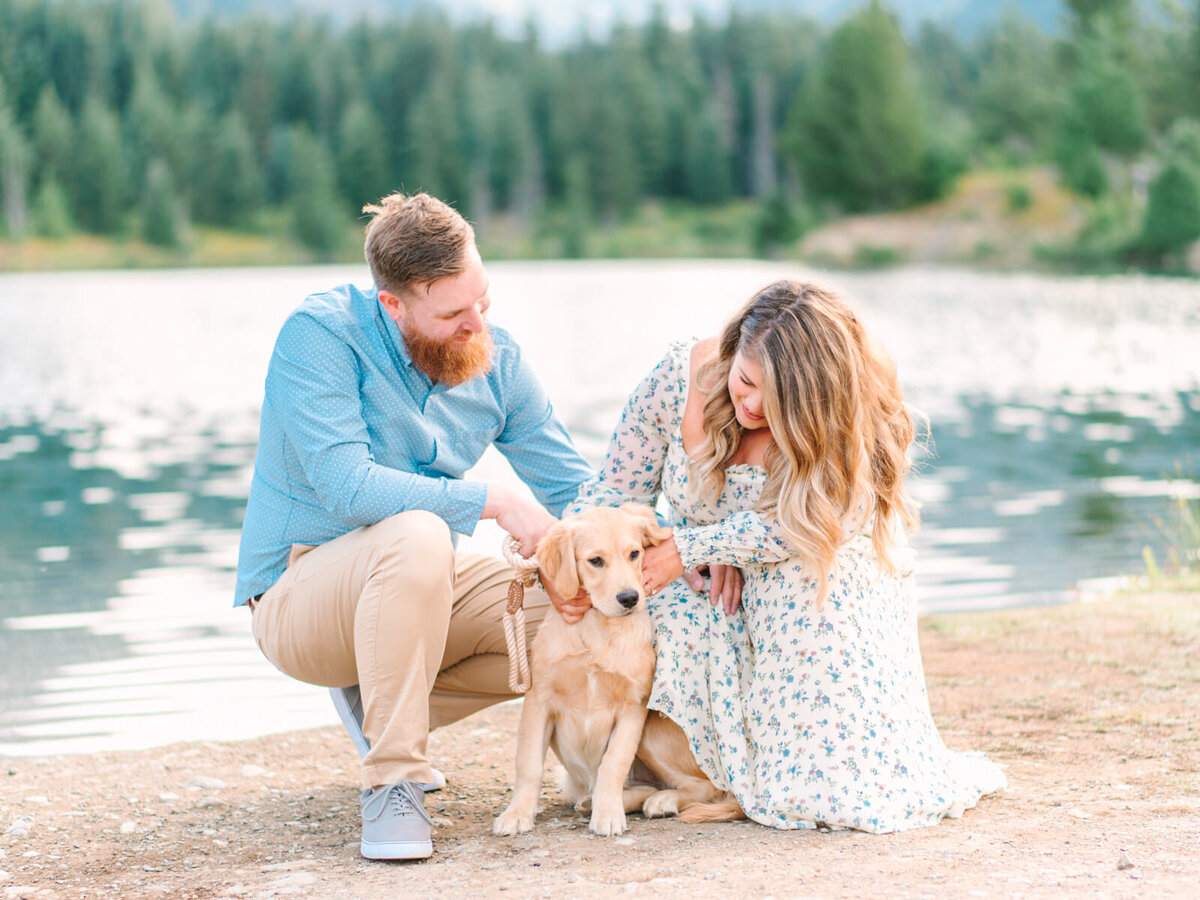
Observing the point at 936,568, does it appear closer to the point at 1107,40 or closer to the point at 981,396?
the point at 981,396

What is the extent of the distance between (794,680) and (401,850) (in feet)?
3.86

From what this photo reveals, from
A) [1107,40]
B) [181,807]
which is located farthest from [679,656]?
[1107,40]

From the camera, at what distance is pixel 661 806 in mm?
3643

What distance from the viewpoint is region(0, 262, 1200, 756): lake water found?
242 inches

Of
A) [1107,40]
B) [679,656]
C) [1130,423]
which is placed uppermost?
[1107,40]

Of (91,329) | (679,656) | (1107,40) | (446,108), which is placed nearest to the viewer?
(679,656)

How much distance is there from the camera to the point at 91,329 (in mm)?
28109

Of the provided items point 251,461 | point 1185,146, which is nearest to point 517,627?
point 251,461

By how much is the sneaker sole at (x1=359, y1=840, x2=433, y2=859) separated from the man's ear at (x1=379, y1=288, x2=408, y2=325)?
153cm

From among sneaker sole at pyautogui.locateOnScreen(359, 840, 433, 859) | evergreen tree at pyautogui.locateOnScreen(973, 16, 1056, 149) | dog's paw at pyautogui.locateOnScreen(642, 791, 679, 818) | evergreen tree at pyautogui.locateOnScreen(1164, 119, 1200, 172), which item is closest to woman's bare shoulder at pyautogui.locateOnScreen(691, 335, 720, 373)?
dog's paw at pyautogui.locateOnScreen(642, 791, 679, 818)

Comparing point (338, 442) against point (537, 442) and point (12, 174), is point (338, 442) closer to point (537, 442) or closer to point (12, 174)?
point (537, 442)

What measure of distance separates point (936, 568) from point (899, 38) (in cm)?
6339

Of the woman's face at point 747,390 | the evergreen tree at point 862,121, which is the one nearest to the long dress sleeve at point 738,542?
the woman's face at point 747,390

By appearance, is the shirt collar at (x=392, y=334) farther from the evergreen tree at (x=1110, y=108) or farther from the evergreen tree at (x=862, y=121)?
the evergreen tree at (x=862, y=121)
